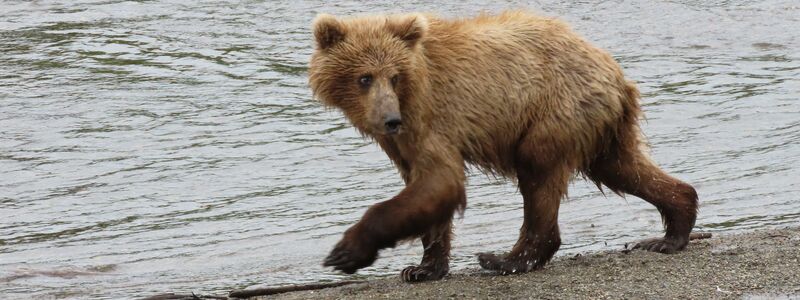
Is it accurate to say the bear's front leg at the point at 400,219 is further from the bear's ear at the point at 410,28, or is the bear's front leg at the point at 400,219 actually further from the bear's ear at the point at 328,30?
the bear's ear at the point at 328,30

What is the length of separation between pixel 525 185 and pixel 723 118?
17.8 ft

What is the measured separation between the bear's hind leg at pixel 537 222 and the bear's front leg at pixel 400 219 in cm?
64

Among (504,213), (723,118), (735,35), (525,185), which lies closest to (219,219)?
(504,213)

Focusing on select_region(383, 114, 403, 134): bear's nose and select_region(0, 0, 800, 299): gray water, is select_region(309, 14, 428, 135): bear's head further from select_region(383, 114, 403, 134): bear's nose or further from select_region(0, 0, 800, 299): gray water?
select_region(0, 0, 800, 299): gray water

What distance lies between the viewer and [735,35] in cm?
1600

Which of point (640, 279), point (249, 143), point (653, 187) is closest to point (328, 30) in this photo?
point (640, 279)

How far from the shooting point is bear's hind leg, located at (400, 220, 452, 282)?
742 cm

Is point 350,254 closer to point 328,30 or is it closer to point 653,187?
point 328,30

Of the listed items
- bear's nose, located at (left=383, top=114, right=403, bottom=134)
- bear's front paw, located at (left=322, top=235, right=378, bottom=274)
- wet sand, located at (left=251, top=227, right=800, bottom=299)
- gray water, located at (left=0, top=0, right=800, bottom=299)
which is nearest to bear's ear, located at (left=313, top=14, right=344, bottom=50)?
bear's nose, located at (left=383, top=114, right=403, bottom=134)

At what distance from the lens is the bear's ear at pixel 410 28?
6629mm

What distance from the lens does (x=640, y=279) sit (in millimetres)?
6848

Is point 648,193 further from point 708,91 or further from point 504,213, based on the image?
point 708,91

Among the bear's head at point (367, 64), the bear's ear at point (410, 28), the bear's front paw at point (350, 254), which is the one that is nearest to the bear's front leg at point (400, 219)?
the bear's front paw at point (350, 254)

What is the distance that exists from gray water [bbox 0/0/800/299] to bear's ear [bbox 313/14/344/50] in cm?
155
